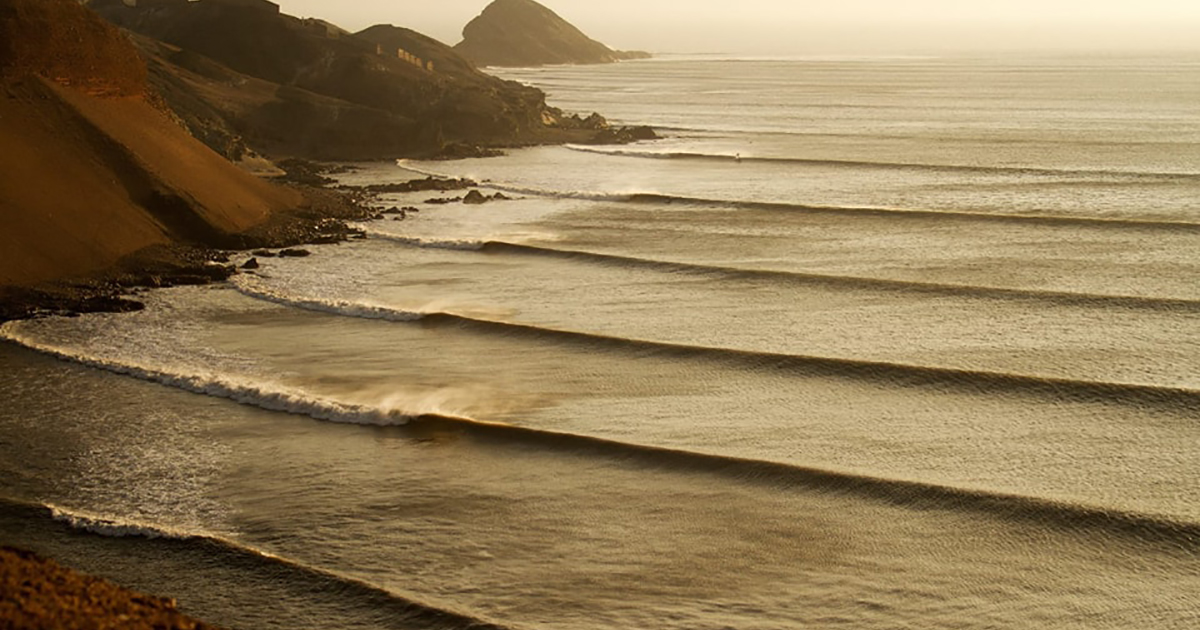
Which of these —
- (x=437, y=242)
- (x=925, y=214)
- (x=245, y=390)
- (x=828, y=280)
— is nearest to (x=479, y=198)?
(x=437, y=242)

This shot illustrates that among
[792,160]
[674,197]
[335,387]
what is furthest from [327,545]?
[792,160]

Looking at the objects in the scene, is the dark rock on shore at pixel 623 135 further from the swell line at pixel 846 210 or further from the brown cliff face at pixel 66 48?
the brown cliff face at pixel 66 48

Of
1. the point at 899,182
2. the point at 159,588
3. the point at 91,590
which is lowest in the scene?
the point at 159,588

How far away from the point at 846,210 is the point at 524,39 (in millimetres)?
99997

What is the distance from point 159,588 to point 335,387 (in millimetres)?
5060

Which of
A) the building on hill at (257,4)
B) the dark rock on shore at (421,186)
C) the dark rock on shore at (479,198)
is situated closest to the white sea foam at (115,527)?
the dark rock on shore at (479,198)

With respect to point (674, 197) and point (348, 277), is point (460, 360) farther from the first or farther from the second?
point (674, 197)

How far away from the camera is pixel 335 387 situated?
13.9 m

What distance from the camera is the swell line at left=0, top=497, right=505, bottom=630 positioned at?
8594mm

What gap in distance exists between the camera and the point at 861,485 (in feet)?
36.0

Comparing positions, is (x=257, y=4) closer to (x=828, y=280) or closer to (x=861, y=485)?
(x=828, y=280)

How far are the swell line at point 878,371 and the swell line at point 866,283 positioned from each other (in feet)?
14.1

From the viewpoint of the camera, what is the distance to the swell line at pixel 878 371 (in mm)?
13641

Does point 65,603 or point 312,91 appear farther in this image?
point 312,91
